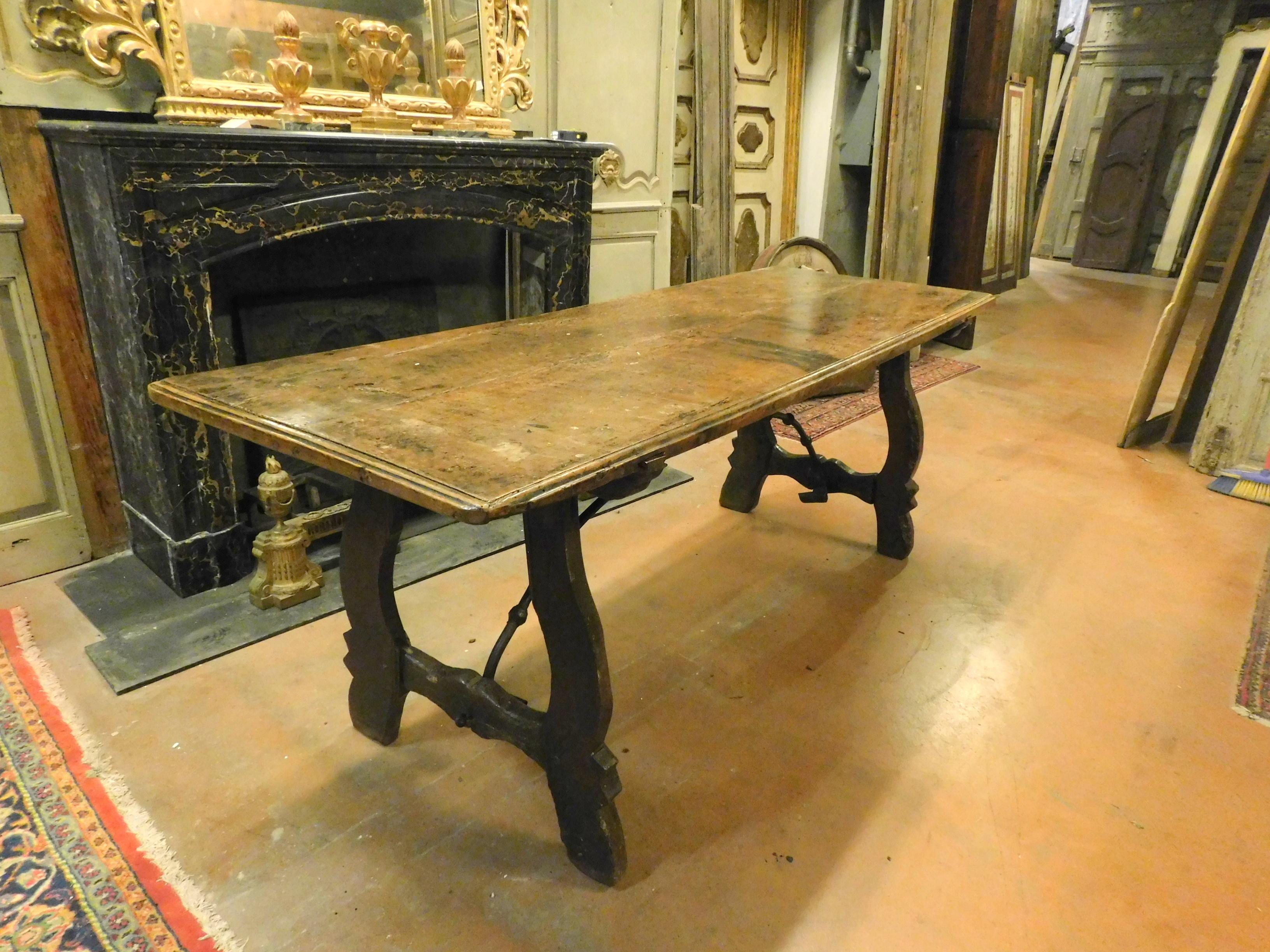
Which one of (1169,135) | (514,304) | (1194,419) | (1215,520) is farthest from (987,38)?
(1169,135)

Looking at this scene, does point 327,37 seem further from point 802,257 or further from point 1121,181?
point 1121,181

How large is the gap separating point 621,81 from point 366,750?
2778mm

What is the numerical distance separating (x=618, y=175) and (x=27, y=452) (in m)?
2.34

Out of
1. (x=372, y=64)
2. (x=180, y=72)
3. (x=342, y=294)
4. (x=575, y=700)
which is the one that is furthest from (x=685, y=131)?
(x=575, y=700)

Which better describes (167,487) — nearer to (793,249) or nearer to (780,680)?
(780,680)

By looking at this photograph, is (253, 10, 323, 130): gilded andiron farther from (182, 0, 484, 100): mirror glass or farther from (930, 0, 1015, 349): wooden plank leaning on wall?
(930, 0, 1015, 349): wooden plank leaning on wall

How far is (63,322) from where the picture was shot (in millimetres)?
2230

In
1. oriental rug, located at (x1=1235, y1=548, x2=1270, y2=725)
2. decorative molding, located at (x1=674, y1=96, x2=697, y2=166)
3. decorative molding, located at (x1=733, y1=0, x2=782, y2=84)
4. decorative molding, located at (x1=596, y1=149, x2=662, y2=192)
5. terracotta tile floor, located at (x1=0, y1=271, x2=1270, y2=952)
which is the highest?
decorative molding, located at (x1=733, y1=0, x2=782, y2=84)

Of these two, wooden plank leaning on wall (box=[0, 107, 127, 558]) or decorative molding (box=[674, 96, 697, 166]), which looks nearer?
wooden plank leaning on wall (box=[0, 107, 127, 558])

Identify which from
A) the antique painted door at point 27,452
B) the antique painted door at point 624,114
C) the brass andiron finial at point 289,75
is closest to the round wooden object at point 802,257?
the antique painted door at point 624,114

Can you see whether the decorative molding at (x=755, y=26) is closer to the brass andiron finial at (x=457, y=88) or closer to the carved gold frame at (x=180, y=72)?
the carved gold frame at (x=180, y=72)

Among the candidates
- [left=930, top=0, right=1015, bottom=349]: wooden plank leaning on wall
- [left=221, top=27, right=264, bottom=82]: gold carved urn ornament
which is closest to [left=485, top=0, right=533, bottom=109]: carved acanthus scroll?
[left=221, top=27, right=264, bottom=82]: gold carved urn ornament

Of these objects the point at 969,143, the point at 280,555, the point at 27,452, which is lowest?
the point at 280,555

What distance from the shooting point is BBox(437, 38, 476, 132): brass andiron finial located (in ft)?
8.61
